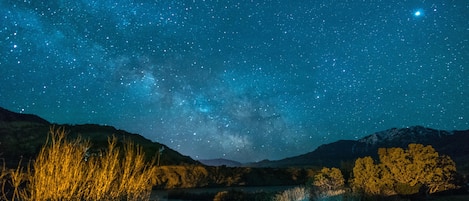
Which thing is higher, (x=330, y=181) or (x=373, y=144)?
(x=373, y=144)

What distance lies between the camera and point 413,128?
140 metres

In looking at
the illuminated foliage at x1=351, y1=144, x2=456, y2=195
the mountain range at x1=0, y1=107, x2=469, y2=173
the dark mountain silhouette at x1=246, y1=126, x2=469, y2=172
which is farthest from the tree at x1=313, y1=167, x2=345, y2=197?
the dark mountain silhouette at x1=246, y1=126, x2=469, y2=172

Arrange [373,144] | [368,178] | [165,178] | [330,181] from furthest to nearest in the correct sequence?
[373,144]
[165,178]
[330,181]
[368,178]

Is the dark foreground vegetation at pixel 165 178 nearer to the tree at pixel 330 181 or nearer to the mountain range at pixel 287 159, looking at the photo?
the tree at pixel 330 181

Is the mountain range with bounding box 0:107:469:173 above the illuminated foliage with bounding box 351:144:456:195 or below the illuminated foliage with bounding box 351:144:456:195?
above

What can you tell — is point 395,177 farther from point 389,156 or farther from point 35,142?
point 35,142

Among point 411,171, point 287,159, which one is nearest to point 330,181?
point 411,171

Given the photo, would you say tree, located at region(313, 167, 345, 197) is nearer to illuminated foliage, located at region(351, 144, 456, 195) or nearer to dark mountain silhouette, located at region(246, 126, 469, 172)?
illuminated foliage, located at region(351, 144, 456, 195)

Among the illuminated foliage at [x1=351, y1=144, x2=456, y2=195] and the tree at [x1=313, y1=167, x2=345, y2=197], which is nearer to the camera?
the illuminated foliage at [x1=351, y1=144, x2=456, y2=195]

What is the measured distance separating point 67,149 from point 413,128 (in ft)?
492

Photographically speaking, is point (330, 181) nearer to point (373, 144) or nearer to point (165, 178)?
point (165, 178)

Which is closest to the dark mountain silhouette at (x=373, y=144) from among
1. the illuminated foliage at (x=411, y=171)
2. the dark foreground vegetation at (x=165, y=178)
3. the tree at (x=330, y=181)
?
the dark foreground vegetation at (x=165, y=178)

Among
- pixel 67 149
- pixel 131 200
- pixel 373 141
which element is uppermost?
pixel 373 141

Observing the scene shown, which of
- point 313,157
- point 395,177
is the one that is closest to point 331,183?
point 395,177
